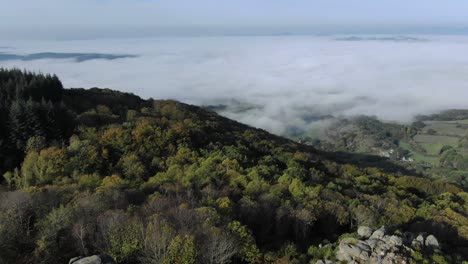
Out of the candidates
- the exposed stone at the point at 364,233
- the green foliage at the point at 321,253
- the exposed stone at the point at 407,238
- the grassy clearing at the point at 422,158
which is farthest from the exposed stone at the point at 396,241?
the grassy clearing at the point at 422,158

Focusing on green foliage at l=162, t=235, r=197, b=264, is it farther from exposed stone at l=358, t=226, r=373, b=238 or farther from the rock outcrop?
exposed stone at l=358, t=226, r=373, b=238

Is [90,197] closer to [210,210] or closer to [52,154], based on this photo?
[210,210]

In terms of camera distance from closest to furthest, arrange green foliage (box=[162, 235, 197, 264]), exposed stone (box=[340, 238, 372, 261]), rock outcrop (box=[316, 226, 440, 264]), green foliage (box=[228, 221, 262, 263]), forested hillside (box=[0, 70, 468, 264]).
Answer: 1. green foliage (box=[162, 235, 197, 264])
2. rock outcrop (box=[316, 226, 440, 264])
3. exposed stone (box=[340, 238, 372, 261])
4. forested hillside (box=[0, 70, 468, 264])
5. green foliage (box=[228, 221, 262, 263])

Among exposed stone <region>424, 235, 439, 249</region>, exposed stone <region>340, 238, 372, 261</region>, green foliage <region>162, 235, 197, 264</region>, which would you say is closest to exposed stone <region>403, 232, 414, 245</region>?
exposed stone <region>424, 235, 439, 249</region>

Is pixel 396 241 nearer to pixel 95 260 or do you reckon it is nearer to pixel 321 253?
pixel 321 253

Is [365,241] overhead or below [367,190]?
overhead

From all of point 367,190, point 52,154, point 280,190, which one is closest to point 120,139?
point 52,154

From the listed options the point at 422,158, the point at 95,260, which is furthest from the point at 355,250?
the point at 422,158

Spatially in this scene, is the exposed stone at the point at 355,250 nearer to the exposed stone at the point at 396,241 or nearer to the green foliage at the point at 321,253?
the green foliage at the point at 321,253
